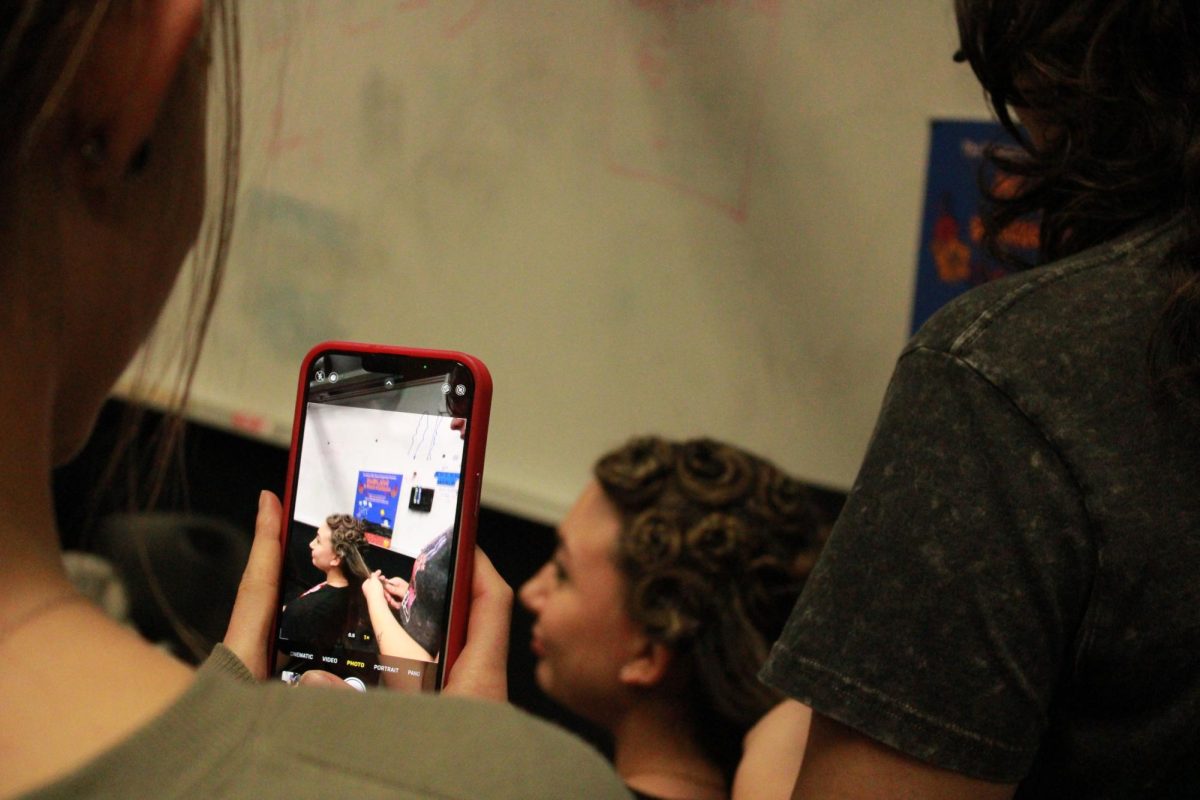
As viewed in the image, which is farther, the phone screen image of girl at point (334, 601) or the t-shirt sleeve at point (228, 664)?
the phone screen image of girl at point (334, 601)

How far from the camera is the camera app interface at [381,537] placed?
1.93 feet

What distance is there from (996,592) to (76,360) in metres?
0.39

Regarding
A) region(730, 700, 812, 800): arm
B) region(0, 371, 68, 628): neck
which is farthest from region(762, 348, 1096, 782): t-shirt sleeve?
region(0, 371, 68, 628): neck

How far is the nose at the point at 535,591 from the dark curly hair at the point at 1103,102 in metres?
0.85

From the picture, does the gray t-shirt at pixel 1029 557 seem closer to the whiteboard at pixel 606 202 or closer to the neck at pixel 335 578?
the neck at pixel 335 578

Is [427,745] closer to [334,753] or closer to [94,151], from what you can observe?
[334,753]

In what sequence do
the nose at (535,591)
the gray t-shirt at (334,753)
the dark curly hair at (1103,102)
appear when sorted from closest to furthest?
the gray t-shirt at (334,753) < the dark curly hair at (1103,102) < the nose at (535,591)

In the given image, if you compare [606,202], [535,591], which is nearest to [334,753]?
[535,591]

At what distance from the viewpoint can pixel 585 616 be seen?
130cm

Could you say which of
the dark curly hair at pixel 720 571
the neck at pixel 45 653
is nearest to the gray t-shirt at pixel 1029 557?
the neck at pixel 45 653

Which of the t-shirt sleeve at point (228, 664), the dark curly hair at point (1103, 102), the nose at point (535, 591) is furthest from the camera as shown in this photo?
the nose at point (535, 591)

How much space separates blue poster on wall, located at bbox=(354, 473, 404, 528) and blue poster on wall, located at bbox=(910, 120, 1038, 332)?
0.80 m

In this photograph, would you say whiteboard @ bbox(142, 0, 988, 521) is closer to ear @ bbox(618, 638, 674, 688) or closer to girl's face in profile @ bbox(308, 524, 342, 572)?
ear @ bbox(618, 638, 674, 688)

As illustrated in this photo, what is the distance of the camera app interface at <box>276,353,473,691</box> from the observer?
0.59 meters
